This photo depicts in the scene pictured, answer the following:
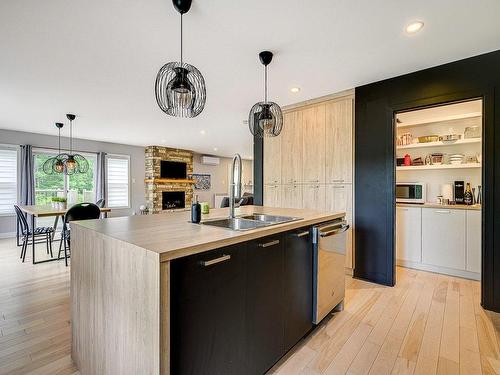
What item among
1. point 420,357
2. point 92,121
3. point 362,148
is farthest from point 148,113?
point 420,357

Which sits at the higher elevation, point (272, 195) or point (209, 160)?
point (209, 160)

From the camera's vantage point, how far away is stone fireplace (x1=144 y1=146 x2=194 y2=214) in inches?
314

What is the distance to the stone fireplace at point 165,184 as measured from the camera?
7973mm

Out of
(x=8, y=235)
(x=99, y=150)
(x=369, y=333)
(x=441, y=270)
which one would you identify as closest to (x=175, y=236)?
(x=369, y=333)

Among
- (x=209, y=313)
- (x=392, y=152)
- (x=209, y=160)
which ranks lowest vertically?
(x=209, y=313)

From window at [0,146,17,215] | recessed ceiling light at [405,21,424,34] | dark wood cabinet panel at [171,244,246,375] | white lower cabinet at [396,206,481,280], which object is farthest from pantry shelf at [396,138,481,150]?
window at [0,146,17,215]

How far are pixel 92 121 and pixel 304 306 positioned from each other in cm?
510

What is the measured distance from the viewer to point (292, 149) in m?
3.88

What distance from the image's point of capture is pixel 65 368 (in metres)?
1.61

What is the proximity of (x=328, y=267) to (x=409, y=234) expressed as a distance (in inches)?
84.5

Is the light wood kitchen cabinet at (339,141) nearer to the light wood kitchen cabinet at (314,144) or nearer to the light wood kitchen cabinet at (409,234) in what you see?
the light wood kitchen cabinet at (314,144)

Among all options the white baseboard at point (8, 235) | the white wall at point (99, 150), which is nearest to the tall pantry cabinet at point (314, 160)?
the white wall at point (99, 150)

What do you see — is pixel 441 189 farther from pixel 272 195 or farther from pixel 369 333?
pixel 369 333

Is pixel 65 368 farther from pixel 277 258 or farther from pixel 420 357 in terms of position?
pixel 420 357
